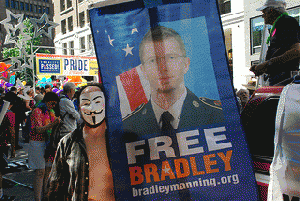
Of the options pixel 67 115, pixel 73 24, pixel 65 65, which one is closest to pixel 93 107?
pixel 67 115

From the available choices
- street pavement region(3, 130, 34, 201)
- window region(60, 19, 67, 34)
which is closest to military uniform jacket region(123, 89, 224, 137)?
street pavement region(3, 130, 34, 201)

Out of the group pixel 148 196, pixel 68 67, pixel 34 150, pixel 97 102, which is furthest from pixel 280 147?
pixel 68 67

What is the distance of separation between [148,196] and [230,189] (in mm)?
507

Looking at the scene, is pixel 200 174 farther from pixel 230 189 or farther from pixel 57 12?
pixel 57 12

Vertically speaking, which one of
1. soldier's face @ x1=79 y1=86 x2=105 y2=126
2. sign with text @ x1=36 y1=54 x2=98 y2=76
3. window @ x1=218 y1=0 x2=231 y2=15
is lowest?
soldier's face @ x1=79 y1=86 x2=105 y2=126

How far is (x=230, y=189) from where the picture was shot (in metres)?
1.90

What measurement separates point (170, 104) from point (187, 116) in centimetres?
13

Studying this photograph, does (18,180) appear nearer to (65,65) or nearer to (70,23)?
(65,65)

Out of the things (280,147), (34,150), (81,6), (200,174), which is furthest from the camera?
(81,6)

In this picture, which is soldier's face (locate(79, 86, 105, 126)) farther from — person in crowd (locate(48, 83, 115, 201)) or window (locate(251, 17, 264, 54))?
window (locate(251, 17, 264, 54))

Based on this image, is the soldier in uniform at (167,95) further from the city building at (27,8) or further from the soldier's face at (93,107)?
the city building at (27,8)

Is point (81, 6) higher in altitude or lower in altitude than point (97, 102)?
higher

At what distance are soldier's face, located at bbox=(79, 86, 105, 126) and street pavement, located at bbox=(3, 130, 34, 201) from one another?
12.7 feet

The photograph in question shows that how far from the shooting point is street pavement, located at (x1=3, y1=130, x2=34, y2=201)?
6114 millimetres
